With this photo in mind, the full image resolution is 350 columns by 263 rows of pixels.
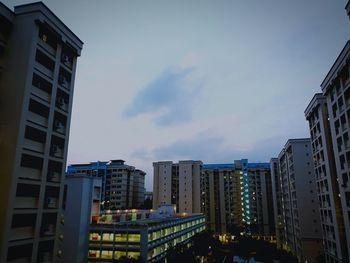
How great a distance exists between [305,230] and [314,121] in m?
31.7

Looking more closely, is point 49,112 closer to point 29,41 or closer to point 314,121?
point 29,41

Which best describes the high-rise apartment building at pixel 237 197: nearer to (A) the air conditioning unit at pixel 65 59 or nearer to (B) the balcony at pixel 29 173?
(A) the air conditioning unit at pixel 65 59

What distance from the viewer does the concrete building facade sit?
171 feet

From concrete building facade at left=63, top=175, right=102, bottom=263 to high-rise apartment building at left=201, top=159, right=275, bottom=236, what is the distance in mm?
88728

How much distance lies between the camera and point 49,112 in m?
31.6

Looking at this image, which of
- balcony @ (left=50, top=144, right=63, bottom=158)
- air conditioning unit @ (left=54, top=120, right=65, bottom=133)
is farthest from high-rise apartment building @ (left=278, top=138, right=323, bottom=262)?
air conditioning unit @ (left=54, top=120, right=65, bottom=133)

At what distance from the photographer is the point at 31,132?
2889 cm

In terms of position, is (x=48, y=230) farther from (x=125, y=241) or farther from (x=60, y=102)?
(x=125, y=241)

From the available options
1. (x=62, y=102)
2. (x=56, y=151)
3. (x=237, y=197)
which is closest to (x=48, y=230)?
(x=56, y=151)

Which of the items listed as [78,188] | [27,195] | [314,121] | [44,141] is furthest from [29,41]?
[314,121]

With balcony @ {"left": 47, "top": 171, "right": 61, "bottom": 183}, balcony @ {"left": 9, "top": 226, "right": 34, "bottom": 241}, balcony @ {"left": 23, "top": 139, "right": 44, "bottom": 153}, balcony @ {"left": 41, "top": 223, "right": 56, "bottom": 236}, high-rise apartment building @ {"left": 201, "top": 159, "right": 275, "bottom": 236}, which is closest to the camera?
balcony @ {"left": 9, "top": 226, "right": 34, "bottom": 241}

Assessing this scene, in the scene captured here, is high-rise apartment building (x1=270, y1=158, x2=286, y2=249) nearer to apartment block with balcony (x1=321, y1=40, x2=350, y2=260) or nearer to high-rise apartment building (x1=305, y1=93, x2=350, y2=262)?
high-rise apartment building (x1=305, y1=93, x2=350, y2=262)

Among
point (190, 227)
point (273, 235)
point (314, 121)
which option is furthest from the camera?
point (273, 235)

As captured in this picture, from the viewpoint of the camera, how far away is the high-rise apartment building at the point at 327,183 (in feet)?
153
